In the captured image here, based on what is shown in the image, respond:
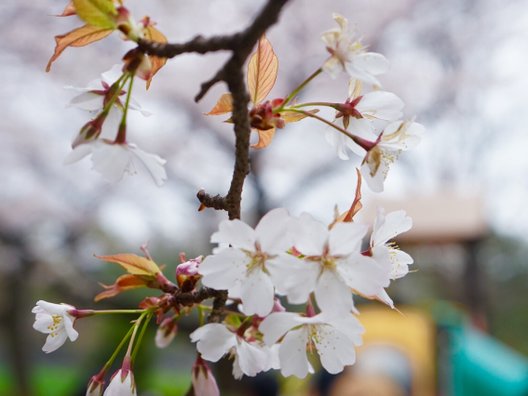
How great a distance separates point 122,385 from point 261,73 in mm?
190

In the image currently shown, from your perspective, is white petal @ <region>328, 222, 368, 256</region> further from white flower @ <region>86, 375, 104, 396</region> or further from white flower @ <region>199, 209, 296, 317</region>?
white flower @ <region>86, 375, 104, 396</region>

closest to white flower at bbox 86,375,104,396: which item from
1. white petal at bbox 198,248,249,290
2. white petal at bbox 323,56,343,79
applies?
white petal at bbox 198,248,249,290

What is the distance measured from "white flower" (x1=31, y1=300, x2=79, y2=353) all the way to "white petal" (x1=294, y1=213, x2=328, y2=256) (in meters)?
0.15

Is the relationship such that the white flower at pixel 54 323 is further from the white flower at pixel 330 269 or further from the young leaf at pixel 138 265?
the white flower at pixel 330 269

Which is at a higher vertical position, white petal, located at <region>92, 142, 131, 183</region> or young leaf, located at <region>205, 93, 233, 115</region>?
young leaf, located at <region>205, 93, 233, 115</region>

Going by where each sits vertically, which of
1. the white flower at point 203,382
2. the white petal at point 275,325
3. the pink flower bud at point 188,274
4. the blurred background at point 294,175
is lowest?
the blurred background at point 294,175

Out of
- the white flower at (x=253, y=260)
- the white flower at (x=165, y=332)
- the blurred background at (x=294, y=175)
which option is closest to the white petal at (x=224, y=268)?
the white flower at (x=253, y=260)

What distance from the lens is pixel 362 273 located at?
11.5 inches

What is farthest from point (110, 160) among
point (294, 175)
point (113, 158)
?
point (294, 175)

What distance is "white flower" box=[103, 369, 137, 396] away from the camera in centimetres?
33

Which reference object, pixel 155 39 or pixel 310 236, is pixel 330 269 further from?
pixel 155 39

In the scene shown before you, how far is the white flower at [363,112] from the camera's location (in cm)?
35

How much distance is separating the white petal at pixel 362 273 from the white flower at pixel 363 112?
8 centimetres

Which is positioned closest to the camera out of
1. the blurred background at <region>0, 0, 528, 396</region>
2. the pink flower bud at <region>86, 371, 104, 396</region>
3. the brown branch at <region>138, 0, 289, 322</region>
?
the brown branch at <region>138, 0, 289, 322</region>
